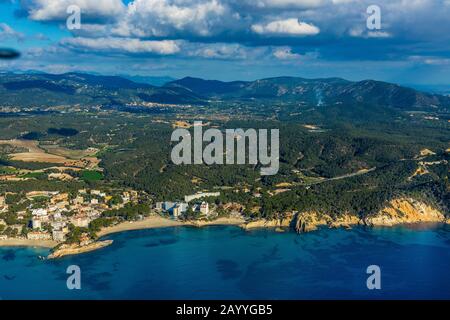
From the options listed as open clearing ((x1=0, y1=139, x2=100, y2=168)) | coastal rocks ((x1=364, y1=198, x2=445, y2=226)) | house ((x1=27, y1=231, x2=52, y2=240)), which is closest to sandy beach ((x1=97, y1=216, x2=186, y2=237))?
house ((x1=27, y1=231, x2=52, y2=240))

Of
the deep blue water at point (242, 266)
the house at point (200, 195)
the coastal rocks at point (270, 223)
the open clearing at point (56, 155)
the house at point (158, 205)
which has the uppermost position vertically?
the open clearing at point (56, 155)

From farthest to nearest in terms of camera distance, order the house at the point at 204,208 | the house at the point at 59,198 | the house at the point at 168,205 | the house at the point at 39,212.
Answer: the house at the point at 59,198, the house at the point at 168,205, the house at the point at 204,208, the house at the point at 39,212

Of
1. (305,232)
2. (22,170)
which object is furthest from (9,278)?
(22,170)

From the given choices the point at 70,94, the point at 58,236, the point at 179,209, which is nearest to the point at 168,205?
the point at 179,209

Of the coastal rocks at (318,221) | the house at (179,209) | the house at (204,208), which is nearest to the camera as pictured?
the coastal rocks at (318,221)

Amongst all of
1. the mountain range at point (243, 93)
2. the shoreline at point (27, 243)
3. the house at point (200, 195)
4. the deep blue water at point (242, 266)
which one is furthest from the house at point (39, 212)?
the mountain range at point (243, 93)

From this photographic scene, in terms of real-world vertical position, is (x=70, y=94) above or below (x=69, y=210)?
above

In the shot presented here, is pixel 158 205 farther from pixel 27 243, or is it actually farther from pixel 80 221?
pixel 27 243

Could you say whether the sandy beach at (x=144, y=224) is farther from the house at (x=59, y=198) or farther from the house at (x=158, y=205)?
the house at (x=59, y=198)
